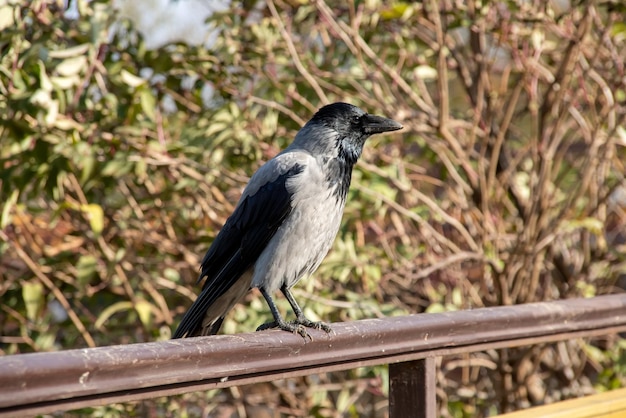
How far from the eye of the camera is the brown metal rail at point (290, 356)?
4.57 ft

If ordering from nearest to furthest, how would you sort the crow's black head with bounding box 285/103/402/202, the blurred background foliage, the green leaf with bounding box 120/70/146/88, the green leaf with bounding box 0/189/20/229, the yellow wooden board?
1. the yellow wooden board
2. the crow's black head with bounding box 285/103/402/202
3. the green leaf with bounding box 0/189/20/229
4. the green leaf with bounding box 120/70/146/88
5. the blurred background foliage

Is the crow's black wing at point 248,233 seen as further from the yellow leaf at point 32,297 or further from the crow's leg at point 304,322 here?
the yellow leaf at point 32,297

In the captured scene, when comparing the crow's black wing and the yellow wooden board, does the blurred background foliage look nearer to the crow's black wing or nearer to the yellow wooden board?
the crow's black wing

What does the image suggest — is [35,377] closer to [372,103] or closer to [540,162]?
[372,103]

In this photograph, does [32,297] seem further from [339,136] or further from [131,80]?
[339,136]

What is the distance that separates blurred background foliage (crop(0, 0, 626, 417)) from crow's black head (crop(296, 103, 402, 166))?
56cm

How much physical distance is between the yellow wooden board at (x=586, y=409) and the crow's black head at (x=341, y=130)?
3.90ft

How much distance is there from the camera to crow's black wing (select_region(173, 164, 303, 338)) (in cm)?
294

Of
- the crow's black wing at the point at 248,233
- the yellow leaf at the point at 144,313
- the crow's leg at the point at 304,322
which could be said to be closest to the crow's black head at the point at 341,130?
the crow's black wing at the point at 248,233

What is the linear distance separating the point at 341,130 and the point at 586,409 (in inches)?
53.4

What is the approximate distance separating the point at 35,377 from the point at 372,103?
2993mm

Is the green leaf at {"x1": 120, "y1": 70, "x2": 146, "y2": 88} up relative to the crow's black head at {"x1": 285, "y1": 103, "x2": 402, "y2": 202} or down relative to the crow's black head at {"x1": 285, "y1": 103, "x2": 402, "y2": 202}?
up

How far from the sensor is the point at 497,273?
4.05m

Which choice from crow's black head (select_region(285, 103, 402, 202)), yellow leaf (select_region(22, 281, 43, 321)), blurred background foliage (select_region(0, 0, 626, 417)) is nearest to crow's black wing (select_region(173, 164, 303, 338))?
crow's black head (select_region(285, 103, 402, 202))
